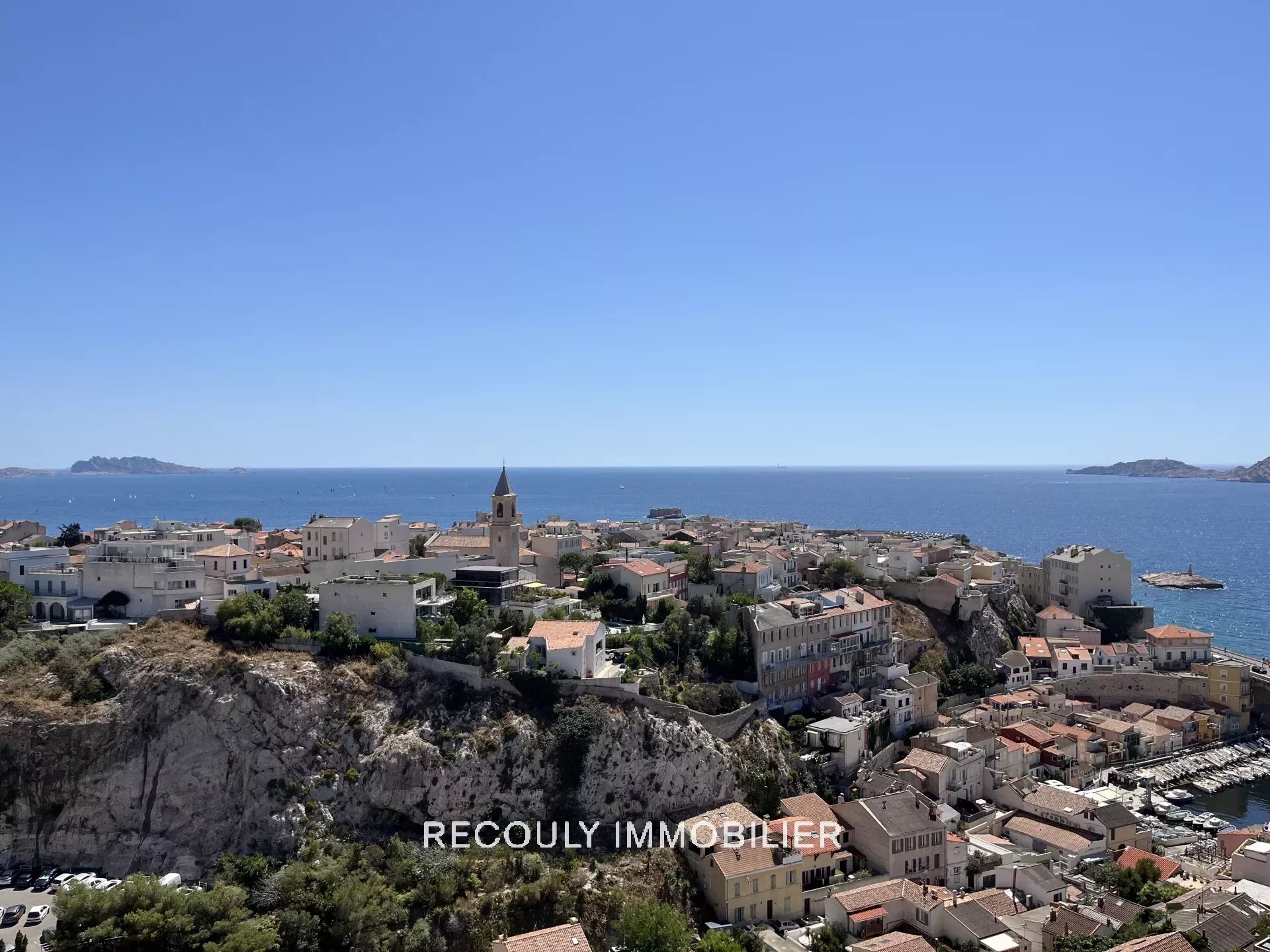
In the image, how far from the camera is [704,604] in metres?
46.1

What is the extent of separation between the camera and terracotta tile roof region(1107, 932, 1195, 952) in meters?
24.5

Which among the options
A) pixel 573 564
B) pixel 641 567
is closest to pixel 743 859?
pixel 641 567

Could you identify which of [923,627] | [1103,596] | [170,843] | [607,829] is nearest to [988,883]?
[607,829]

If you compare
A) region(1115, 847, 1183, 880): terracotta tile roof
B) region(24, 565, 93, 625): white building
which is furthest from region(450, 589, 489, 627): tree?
region(1115, 847, 1183, 880): terracotta tile roof

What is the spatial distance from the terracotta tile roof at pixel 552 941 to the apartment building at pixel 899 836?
488 inches

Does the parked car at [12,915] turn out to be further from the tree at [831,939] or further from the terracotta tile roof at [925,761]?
the terracotta tile roof at [925,761]

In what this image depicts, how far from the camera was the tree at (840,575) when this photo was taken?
57.9 m

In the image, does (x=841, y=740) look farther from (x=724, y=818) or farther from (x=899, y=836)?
(x=724, y=818)

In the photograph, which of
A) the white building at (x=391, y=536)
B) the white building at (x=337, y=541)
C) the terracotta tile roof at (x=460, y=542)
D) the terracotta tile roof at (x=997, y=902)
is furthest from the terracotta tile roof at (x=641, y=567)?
the terracotta tile roof at (x=997, y=902)

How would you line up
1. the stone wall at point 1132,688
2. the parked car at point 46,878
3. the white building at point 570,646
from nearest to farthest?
the parked car at point 46,878, the white building at point 570,646, the stone wall at point 1132,688

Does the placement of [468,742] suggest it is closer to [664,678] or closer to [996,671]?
[664,678]

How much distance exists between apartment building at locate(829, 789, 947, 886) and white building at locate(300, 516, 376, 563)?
99.5 ft

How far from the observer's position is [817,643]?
150 feet

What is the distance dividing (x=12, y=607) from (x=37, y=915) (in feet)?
55.5
